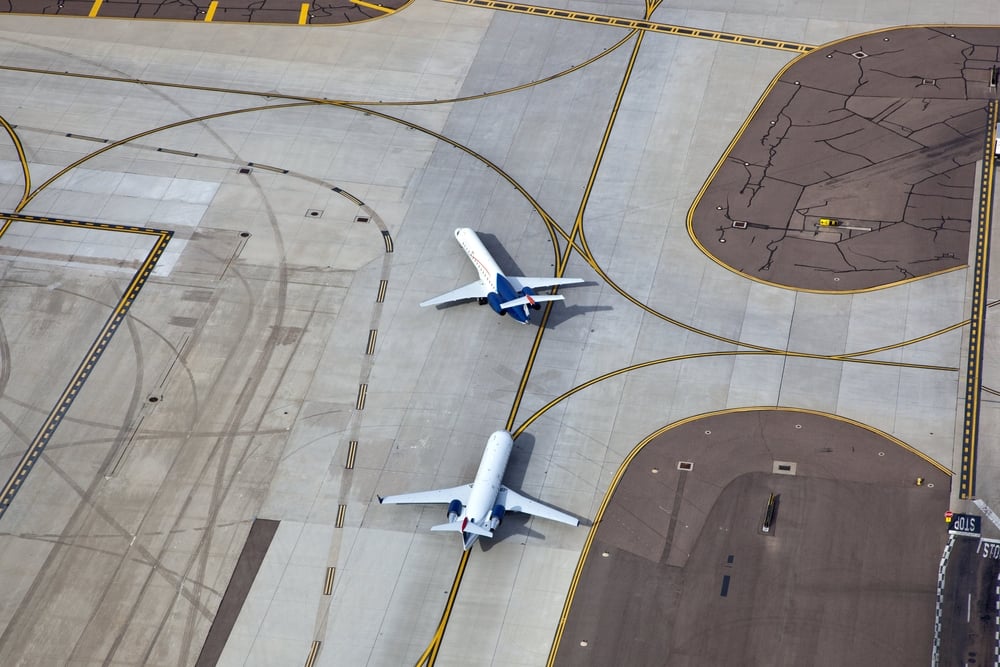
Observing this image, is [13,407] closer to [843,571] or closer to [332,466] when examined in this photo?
[332,466]

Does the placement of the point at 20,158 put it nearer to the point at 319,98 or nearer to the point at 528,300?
the point at 319,98

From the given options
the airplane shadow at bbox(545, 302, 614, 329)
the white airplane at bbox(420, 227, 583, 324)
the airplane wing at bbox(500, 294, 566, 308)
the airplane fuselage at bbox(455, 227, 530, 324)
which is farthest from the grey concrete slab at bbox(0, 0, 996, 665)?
the airplane wing at bbox(500, 294, 566, 308)

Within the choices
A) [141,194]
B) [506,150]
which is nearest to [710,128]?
[506,150]

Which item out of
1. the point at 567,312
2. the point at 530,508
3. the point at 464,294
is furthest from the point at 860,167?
the point at 530,508

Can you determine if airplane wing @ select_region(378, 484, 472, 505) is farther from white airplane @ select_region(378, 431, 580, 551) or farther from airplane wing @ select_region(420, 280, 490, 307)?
airplane wing @ select_region(420, 280, 490, 307)

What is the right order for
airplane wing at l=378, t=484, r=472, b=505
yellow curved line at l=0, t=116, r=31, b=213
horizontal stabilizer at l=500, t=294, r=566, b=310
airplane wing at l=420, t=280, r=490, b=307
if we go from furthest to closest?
yellow curved line at l=0, t=116, r=31, b=213, airplane wing at l=420, t=280, r=490, b=307, horizontal stabilizer at l=500, t=294, r=566, b=310, airplane wing at l=378, t=484, r=472, b=505

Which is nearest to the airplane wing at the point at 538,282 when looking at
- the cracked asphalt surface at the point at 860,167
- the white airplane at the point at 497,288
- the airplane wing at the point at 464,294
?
the white airplane at the point at 497,288

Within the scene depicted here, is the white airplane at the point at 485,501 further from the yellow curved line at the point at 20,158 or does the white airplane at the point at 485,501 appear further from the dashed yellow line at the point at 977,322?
the yellow curved line at the point at 20,158
